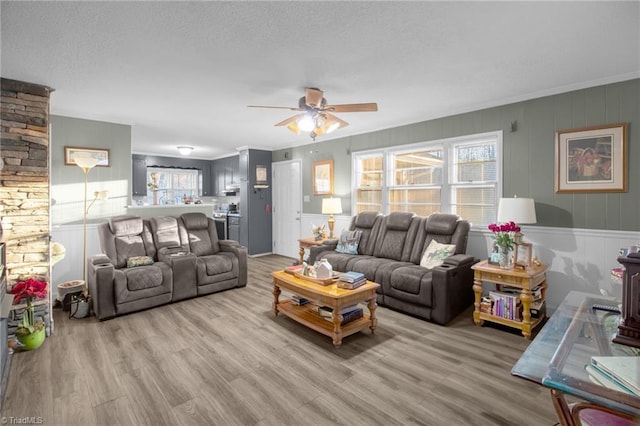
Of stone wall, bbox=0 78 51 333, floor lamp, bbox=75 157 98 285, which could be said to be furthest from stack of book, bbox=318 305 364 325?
floor lamp, bbox=75 157 98 285

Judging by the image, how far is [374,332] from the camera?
10.3 ft

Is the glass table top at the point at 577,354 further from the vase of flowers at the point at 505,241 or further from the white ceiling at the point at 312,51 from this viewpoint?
the white ceiling at the point at 312,51

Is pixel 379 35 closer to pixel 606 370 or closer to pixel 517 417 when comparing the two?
pixel 606 370

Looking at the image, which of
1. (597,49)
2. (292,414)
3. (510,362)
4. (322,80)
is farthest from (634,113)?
(292,414)

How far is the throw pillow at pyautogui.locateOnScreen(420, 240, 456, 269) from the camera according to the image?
371 centimetres

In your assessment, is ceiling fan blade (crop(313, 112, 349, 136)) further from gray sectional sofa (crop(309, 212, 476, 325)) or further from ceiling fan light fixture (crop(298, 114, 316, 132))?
gray sectional sofa (crop(309, 212, 476, 325))

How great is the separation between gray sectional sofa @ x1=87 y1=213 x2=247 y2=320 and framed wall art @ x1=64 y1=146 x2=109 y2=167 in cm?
93

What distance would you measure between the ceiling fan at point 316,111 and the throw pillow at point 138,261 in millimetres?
2478

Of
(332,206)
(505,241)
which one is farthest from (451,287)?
(332,206)

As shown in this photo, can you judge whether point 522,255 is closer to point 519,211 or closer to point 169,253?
point 519,211

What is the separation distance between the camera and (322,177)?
6156 millimetres

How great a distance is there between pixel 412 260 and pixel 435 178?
1.29 m

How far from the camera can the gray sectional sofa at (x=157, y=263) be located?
11.5 feet

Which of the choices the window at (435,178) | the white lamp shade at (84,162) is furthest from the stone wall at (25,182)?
the window at (435,178)
